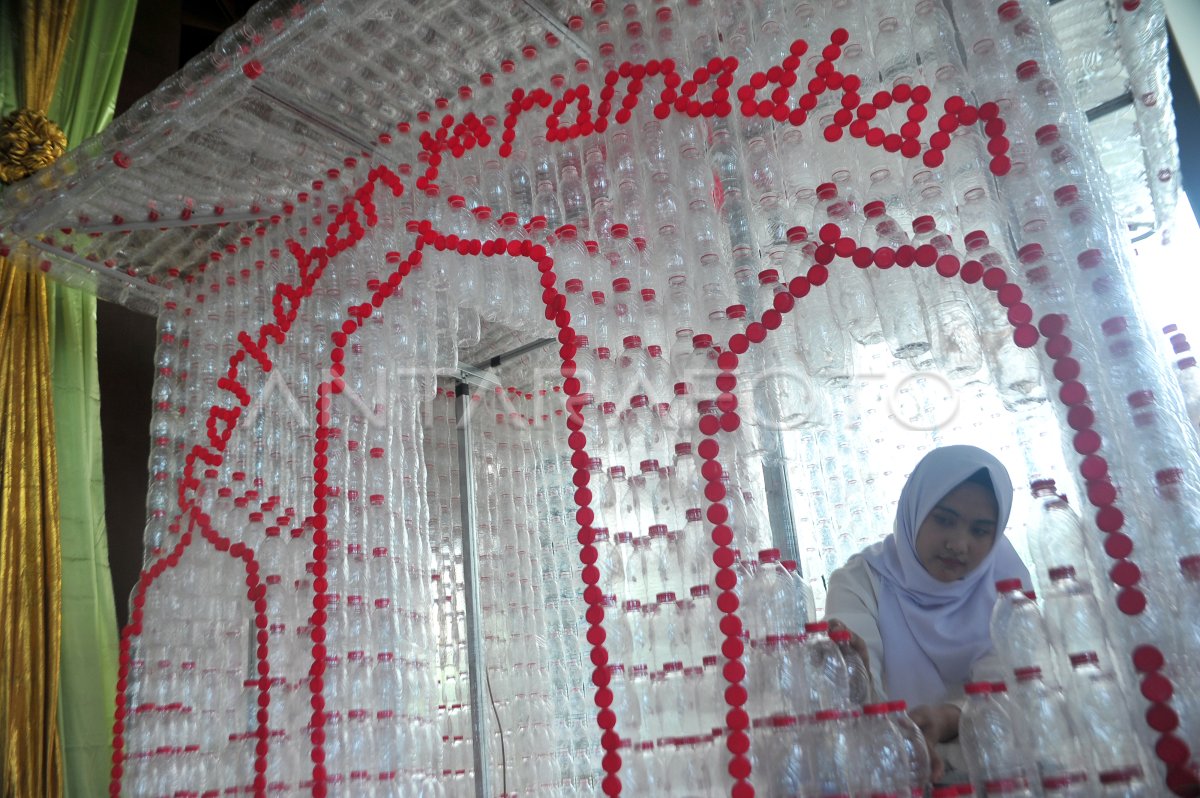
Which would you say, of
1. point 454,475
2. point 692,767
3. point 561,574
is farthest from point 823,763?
point 454,475

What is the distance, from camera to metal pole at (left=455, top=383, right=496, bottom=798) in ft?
12.6

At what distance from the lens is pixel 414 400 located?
3000 millimetres

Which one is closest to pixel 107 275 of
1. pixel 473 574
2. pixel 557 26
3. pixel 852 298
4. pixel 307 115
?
pixel 307 115

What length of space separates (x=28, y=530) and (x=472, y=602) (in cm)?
185

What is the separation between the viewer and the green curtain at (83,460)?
337 cm

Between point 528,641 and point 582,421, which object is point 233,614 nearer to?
point 528,641

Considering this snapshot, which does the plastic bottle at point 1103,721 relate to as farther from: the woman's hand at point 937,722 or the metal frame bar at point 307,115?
the metal frame bar at point 307,115

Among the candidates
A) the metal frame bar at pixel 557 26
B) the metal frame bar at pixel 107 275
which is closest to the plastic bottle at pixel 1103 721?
the metal frame bar at pixel 557 26

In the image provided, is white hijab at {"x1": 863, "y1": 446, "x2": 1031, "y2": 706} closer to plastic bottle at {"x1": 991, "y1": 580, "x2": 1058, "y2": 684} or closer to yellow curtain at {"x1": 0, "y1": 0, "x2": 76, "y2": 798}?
plastic bottle at {"x1": 991, "y1": 580, "x2": 1058, "y2": 684}

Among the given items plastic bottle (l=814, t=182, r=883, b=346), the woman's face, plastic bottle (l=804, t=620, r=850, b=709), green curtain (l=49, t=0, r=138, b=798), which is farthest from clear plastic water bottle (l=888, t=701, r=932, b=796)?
green curtain (l=49, t=0, r=138, b=798)

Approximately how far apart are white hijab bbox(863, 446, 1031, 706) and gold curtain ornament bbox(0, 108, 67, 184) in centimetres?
373

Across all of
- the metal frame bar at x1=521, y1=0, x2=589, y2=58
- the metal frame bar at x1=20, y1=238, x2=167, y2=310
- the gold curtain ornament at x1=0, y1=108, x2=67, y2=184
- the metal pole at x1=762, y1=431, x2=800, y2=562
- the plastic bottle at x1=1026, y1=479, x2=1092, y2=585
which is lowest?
the plastic bottle at x1=1026, y1=479, x2=1092, y2=585

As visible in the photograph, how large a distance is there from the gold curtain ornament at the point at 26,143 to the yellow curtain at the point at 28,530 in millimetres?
98

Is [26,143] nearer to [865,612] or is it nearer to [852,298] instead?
[852,298]
